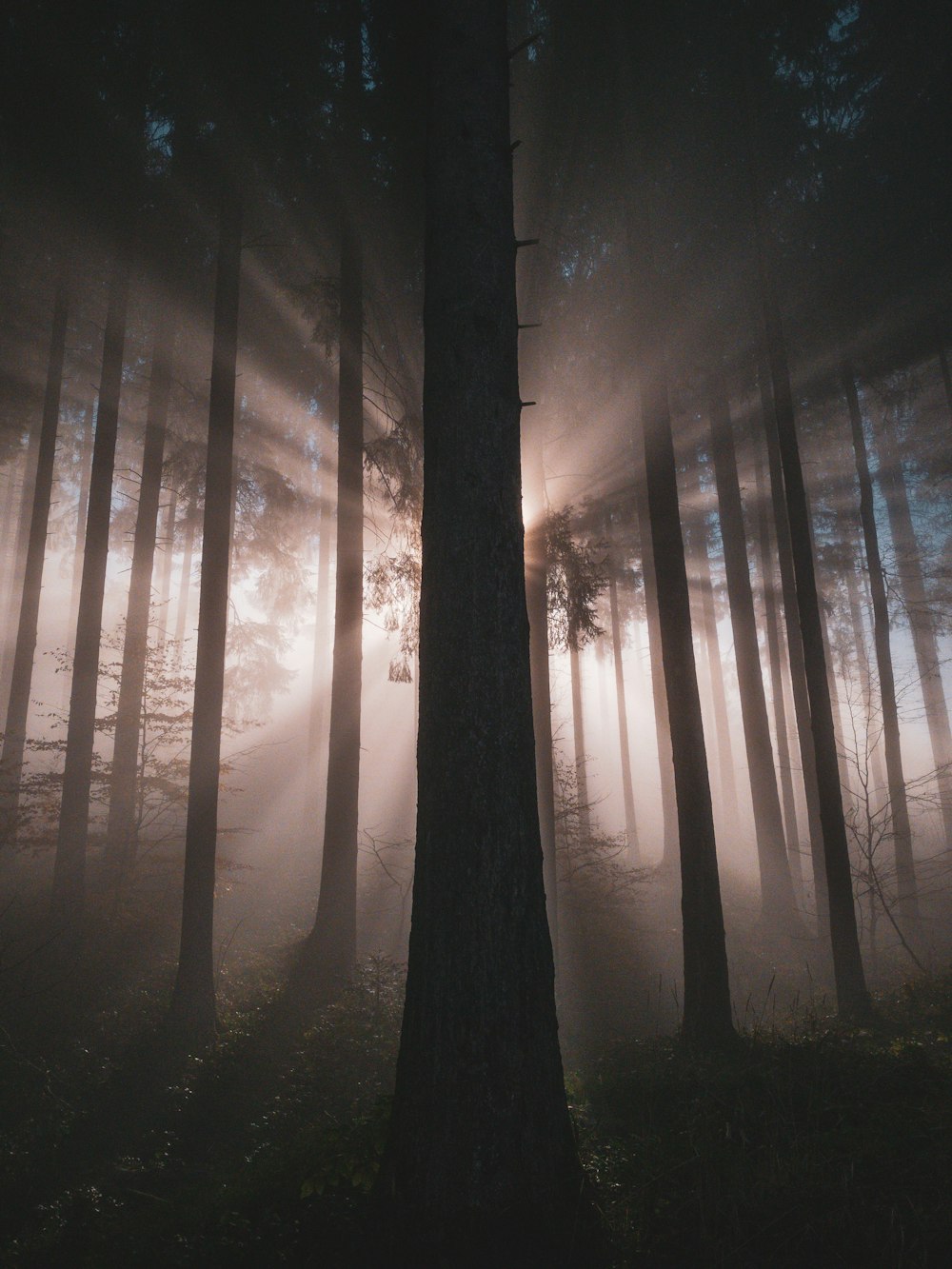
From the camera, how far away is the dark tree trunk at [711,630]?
20.0m

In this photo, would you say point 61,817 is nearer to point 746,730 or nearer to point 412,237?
point 412,237

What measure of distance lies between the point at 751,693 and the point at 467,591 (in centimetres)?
1268

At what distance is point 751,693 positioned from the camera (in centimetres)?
1393

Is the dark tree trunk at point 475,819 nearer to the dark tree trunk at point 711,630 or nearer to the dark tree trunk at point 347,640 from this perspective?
the dark tree trunk at point 347,640

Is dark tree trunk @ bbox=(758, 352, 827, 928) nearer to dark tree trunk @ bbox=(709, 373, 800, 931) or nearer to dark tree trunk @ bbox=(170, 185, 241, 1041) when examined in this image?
dark tree trunk @ bbox=(709, 373, 800, 931)

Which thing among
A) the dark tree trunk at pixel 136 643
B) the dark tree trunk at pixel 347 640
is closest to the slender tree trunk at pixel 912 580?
the dark tree trunk at pixel 347 640

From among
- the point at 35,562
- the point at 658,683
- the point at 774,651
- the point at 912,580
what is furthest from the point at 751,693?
the point at 35,562

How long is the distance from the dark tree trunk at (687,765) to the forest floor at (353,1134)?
547 millimetres

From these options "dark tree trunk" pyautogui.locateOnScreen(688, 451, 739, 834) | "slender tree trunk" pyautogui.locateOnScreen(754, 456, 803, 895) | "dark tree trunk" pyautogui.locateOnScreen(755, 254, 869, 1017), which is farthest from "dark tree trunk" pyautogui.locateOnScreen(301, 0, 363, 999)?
"slender tree trunk" pyautogui.locateOnScreen(754, 456, 803, 895)

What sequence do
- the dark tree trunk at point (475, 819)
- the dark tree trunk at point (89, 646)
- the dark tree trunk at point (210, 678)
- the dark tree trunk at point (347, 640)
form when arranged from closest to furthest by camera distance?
the dark tree trunk at point (475, 819) < the dark tree trunk at point (210, 678) < the dark tree trunk at point (347, 640) < the dark tree trunk at point (89, 646)

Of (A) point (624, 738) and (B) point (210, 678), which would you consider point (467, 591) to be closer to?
(B) point (210, 678)

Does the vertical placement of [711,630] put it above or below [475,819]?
above

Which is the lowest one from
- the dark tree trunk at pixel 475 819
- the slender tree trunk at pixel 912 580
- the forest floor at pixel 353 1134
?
the forest floor at pixel 353 1134

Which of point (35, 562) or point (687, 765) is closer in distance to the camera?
point (687, 765)
